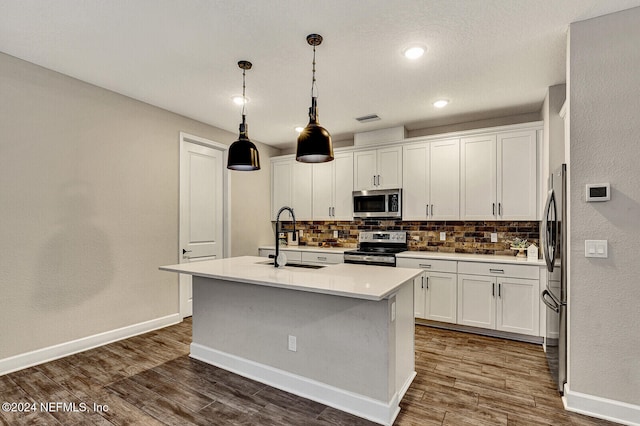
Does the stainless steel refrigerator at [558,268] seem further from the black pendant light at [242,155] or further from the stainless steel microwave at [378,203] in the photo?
the black pendant light at [242,155]

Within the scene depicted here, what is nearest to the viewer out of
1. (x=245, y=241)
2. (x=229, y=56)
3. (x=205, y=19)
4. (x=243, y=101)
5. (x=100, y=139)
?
(x=205, y=19)

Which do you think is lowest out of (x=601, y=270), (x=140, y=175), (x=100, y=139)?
(x=601, y=270)

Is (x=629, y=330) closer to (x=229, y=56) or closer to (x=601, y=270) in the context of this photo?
(x=601, y=270)

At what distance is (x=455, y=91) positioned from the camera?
342 cm

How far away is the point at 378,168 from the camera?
4.66 meters

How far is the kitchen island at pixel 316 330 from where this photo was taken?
82.8 inches

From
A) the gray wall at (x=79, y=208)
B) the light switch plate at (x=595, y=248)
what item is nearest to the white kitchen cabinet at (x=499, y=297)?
the light switch plate at (x=595, y=248)

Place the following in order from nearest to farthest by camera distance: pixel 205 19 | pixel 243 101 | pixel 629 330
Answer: pixel 629 330 → pixel 205 19 → pixel 243 101

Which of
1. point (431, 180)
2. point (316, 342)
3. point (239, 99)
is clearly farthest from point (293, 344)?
point (431, 180)

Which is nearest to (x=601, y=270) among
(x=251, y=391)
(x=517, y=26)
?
(x=517, y=26)

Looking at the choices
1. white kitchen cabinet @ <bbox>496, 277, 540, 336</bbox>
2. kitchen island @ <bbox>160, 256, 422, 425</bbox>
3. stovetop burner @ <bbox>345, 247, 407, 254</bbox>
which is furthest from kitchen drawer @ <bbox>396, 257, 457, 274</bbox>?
kitchen island @ <bbox>160, 256, 422, 425</bbox>

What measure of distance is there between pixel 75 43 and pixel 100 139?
1053 millimetres

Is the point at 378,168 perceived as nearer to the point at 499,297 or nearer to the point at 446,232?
the point at 446,232

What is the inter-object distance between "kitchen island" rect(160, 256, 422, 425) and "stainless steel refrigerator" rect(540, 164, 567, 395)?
104 centimetres
